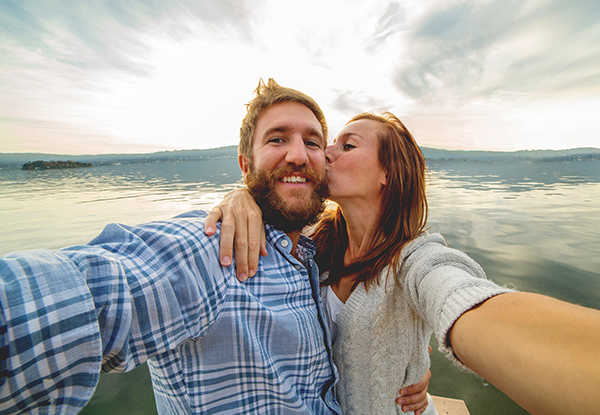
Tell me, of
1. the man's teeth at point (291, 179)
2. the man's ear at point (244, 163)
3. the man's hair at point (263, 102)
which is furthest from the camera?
the man's ear at point (244, 163)

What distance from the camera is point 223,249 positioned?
149 cm

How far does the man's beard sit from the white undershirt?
0.71 metres

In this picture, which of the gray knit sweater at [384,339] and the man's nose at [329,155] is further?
the man's nose at [329,155]

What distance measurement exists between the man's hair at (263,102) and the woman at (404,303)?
0.64 meters

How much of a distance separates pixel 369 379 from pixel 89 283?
2033 millimetres

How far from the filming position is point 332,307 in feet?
7.32

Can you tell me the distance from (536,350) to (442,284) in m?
0.46

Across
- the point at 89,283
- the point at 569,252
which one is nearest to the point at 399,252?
→ the point at 89,283

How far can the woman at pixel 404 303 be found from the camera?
2.75 ft

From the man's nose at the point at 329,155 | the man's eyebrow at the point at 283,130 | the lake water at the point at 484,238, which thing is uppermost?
the man's eyebrow at the point at 283,130

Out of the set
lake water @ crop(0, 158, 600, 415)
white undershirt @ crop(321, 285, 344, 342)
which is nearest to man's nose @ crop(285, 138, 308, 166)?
white undershirt @ crop(321, 285, 344, 342)

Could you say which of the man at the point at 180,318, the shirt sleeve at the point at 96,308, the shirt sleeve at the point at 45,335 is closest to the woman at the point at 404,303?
the man at the point at 180,318

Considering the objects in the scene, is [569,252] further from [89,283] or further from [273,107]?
[89,283]

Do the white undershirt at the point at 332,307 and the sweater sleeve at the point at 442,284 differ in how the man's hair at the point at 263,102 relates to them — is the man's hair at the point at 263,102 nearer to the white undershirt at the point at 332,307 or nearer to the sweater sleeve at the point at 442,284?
the white undershirt at the point at 332,307
